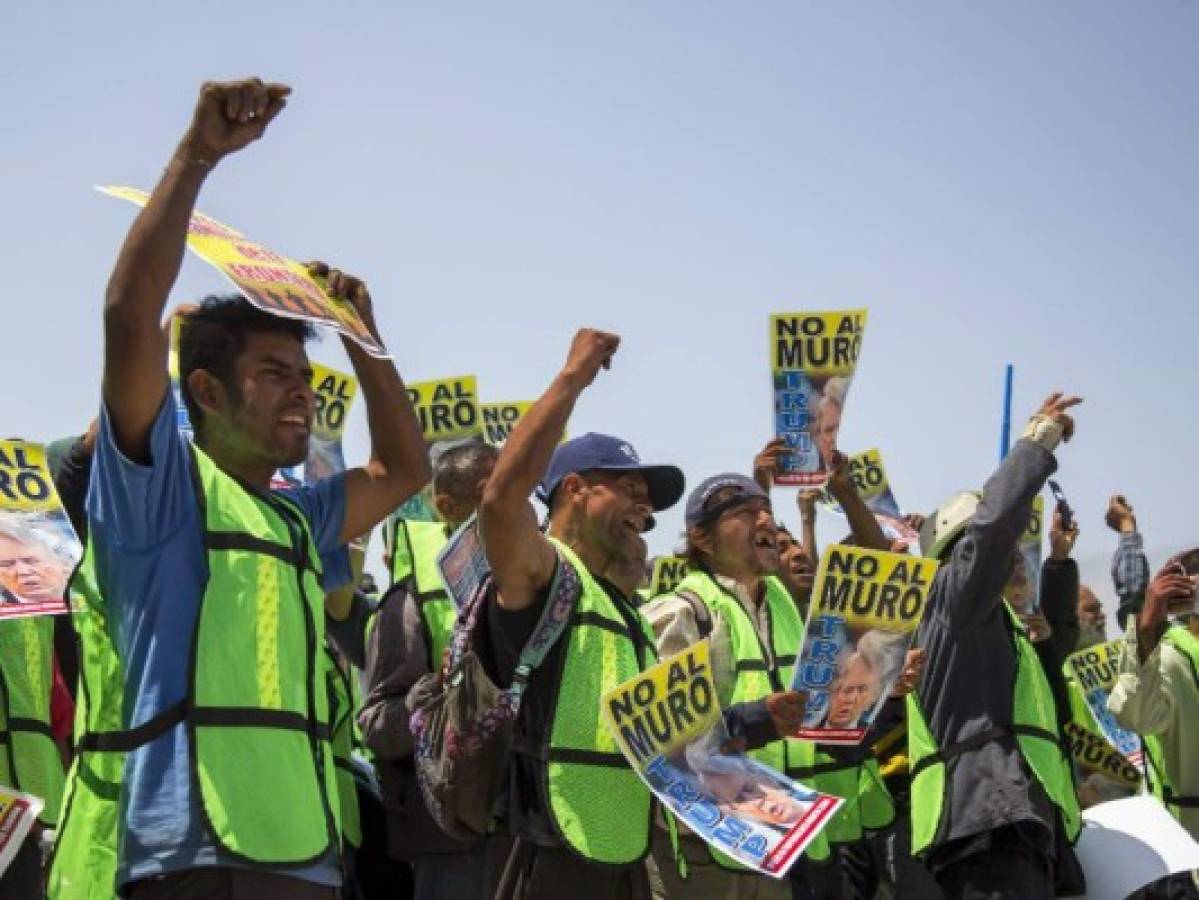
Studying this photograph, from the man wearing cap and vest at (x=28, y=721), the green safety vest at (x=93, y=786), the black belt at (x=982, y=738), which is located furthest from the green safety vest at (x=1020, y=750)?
the green safety vest at (x=93, y=786)

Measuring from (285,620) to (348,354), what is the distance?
105 centimetres

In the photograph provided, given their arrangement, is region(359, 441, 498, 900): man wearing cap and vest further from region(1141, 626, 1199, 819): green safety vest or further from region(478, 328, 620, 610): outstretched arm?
region(1141, 626, 1199, 819): green safety vest

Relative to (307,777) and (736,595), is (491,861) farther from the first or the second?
(736,595)

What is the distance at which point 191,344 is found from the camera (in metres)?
4.55

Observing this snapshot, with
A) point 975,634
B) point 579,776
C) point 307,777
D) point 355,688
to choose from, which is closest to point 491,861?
point 579,776

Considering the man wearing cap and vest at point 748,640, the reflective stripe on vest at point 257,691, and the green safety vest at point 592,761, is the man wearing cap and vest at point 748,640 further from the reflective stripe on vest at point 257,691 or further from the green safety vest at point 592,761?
the reflective stripe on vest at point 257,691

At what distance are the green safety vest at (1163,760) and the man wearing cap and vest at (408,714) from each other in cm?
407

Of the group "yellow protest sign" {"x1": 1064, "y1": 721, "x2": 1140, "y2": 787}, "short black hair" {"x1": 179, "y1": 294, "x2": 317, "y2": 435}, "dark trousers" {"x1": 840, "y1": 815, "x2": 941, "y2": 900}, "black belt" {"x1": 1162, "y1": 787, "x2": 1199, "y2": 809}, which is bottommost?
"dark trousers" {"x1": 840, "y1": 815, "x2": 941, "y2": 900}

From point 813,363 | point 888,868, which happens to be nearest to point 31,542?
point 813,363

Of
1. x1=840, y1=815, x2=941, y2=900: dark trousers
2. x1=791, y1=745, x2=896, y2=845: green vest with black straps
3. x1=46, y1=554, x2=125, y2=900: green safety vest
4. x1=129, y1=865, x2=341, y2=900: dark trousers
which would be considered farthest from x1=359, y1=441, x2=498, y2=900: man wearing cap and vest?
x1=129, y1=865, x2=341, y2=900: dark trousers

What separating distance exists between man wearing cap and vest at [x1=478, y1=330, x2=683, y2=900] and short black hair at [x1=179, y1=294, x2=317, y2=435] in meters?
0.80

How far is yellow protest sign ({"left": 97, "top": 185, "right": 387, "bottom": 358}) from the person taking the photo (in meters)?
4.11

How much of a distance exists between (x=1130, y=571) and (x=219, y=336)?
22.9ft

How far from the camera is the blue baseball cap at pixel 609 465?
19.5 ft
